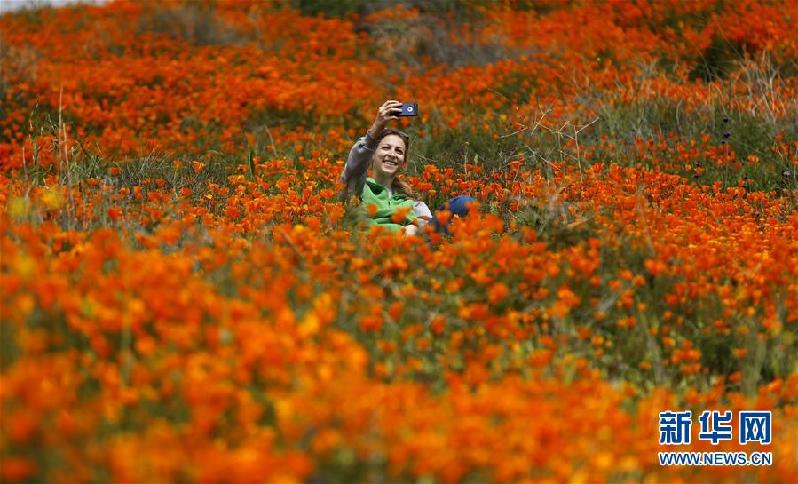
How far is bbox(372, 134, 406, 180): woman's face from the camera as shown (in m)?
5.59

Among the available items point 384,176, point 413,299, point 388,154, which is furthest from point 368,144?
point 413,299

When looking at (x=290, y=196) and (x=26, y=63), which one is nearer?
(x=290, y=196)

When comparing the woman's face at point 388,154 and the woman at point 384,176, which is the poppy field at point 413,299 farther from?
the woman's face at point 388,154

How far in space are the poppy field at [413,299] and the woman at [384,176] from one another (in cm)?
25

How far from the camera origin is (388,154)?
18.3 feet

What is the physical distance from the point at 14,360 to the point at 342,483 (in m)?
0.95

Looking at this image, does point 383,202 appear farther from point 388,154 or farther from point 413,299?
point 413,299

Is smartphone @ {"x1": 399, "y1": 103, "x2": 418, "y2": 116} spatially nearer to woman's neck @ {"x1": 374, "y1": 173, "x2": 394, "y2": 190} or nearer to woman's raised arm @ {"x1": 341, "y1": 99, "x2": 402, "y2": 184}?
woman's raised arm @ {"x1": 341, "y1": 99, "x2": 402, "y2": 184}

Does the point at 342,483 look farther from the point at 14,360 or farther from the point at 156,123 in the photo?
the point at 156,123

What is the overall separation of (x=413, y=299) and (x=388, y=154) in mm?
1884

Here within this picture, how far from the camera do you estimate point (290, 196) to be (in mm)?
5496

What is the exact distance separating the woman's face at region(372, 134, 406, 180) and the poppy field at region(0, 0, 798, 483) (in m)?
0.40

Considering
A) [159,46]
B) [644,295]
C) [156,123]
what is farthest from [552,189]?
[159,46]

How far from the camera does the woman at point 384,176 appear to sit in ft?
17.7
